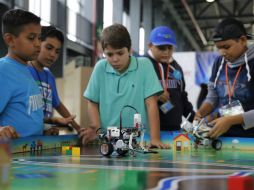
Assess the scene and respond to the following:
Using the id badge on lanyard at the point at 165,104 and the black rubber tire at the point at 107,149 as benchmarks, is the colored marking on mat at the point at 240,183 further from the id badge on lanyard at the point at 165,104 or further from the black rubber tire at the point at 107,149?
the id badge on lanyard at the point at 165,104

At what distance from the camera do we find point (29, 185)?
77 centimetres

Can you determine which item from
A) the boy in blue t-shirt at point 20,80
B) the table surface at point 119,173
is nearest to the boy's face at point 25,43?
the boy in blue t-shirt at point 20,80

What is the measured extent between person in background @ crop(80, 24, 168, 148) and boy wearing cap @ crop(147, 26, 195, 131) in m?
0.49

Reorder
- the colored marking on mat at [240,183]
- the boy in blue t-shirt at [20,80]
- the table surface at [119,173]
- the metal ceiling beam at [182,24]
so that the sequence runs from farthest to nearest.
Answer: the metal ceiling beam at [182,24] < the boy in blue t-shirt at [20,80] < the table surface at [119,173] < the colored marking on mat at [240,183]

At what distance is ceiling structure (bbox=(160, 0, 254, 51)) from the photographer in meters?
11.0

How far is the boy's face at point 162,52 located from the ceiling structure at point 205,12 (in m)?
7.91

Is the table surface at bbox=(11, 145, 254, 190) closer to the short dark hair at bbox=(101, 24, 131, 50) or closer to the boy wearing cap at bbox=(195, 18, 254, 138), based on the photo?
the short dark hair at bbox=(101, 24, 131, 50)

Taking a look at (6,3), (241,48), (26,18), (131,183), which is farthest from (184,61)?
(131,183)

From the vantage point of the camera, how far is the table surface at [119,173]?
783 mm

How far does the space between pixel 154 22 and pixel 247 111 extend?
10.4 metres

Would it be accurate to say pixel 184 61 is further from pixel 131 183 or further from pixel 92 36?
pixel 131 183

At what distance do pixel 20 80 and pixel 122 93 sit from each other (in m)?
0.54

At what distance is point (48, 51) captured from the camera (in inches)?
88.5

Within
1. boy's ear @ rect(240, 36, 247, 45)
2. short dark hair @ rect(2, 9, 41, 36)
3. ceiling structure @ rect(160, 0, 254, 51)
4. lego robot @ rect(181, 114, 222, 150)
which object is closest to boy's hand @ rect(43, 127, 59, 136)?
short dark hair @ rect(2, 9, 41, 36)
